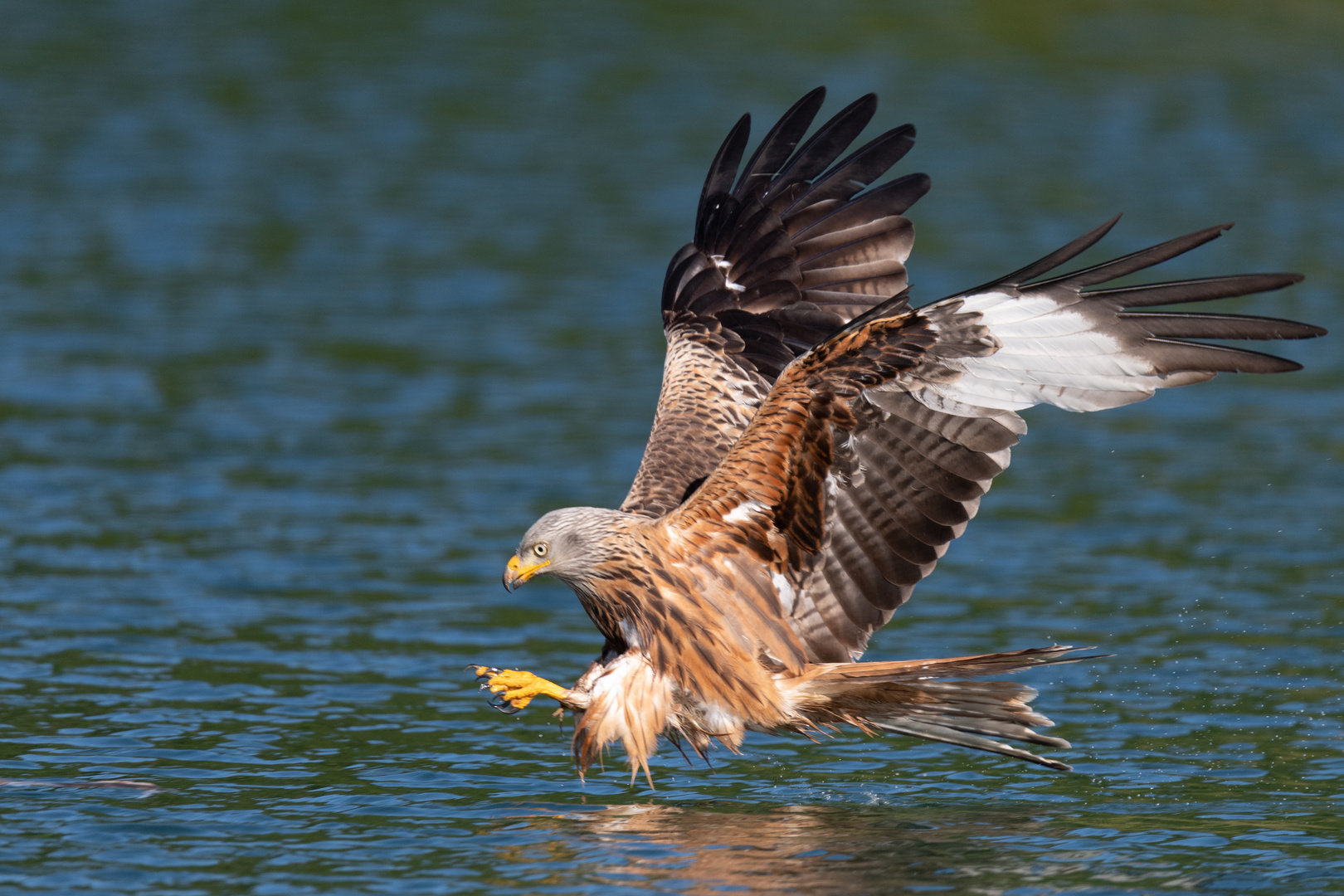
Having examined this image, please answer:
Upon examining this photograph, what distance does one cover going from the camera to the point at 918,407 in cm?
813

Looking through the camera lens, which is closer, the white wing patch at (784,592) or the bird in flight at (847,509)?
the bird in flight at (847,509)

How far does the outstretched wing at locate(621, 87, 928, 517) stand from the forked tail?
5.38ft

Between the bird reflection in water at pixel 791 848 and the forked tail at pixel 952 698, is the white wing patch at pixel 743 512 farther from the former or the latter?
the bird reflection in water at pixel 791 848

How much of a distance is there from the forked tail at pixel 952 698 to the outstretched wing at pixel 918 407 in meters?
0.47

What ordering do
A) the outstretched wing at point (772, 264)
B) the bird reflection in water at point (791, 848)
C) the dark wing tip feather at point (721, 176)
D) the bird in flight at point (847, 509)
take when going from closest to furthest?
the bird reflection in water at point (791, 848), the bird in flight at point (847, 509), the outstretched wing at point (772, 264), the dark wing tip feather at point (721, 176)

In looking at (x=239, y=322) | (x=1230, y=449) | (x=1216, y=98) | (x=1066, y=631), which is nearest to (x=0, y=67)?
(x=239, y=322)

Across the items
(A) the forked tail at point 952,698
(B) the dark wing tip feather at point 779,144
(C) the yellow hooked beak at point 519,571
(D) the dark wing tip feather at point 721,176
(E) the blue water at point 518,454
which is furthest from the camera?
(D) the dark wing tip feather at point 721,176

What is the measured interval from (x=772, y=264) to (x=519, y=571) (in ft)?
8.67

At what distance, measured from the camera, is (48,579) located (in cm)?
1214

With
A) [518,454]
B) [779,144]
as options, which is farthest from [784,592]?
[518,454]

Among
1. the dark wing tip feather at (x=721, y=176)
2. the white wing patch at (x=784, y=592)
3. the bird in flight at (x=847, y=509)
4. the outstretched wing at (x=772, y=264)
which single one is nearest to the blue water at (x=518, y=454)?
the bird in flight at (x=847, y=509)

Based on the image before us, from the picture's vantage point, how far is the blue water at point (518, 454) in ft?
27.2

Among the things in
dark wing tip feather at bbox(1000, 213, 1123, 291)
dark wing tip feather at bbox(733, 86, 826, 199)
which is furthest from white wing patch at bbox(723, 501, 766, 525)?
dark wing tip feather at bbox(733, 86, 826, 199)

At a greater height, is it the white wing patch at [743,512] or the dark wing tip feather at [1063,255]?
the dark wing tip feather at [1063,255]
